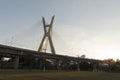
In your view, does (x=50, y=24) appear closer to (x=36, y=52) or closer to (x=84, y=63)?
(x=36, y=52)

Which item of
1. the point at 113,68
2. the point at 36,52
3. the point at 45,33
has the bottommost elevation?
the point at 113,68

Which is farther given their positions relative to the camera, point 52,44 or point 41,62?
point 41,62

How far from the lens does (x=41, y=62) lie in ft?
315

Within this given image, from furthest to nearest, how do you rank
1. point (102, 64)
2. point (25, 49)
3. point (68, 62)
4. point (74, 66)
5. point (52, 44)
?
1. point (102, 64)
2. point (74, 66)
3. point (68, 62)
4. point (25, 49)
5. point (52, 44)

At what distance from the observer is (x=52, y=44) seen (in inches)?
3189

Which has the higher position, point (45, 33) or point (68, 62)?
A: point (45, 33)

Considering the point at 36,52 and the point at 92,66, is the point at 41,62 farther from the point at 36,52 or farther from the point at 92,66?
the point at 92,66

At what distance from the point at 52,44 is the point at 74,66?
59.8m

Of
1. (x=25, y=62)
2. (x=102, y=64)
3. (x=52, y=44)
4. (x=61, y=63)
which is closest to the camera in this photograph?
(x=52, y=44)

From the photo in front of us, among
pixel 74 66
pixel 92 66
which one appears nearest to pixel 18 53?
pixel 74 66

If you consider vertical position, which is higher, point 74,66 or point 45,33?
point 45,33

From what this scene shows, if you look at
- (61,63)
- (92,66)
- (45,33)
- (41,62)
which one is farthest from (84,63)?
(45,33)

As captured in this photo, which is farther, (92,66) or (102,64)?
(102,64)

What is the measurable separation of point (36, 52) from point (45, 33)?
10891mm
